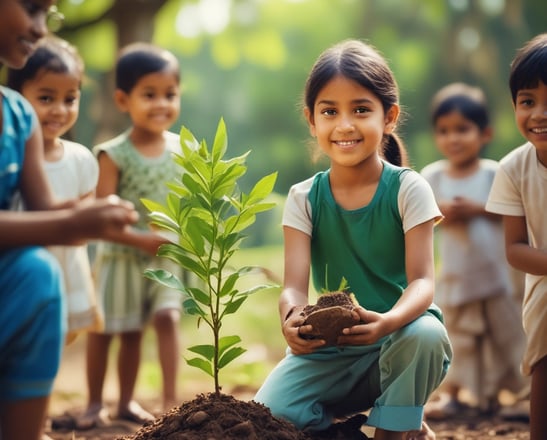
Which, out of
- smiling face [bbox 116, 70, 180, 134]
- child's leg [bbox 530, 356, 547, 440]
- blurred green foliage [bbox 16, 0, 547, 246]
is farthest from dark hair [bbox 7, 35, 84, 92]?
blurred green foliage [bbox 16, 0, 547, 246]

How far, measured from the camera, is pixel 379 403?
2.96 metres

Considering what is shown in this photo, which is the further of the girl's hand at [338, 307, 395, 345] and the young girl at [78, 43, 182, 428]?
the young girl at [78, 43, 182, 428]

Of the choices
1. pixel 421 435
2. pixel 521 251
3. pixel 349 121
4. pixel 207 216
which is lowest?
pixel 421 435

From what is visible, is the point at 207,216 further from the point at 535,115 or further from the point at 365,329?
the point at 535,115

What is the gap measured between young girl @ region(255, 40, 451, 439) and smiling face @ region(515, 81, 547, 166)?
1.54 feet

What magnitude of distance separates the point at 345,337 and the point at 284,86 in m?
14.1

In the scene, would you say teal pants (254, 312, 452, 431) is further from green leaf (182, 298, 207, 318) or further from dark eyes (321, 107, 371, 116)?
dark eyes (321, 107, 371, 116)

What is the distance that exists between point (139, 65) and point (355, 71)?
1859 millimetres

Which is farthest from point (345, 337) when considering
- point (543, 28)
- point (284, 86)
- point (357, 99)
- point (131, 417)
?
point (284, 86)

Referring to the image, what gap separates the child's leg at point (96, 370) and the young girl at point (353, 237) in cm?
152

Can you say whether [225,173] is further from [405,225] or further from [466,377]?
[466,377]

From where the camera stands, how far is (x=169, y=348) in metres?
4.49

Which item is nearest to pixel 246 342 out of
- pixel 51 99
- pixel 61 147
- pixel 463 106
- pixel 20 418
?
pixel 463 106

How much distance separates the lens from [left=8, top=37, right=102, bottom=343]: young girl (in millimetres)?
3992
